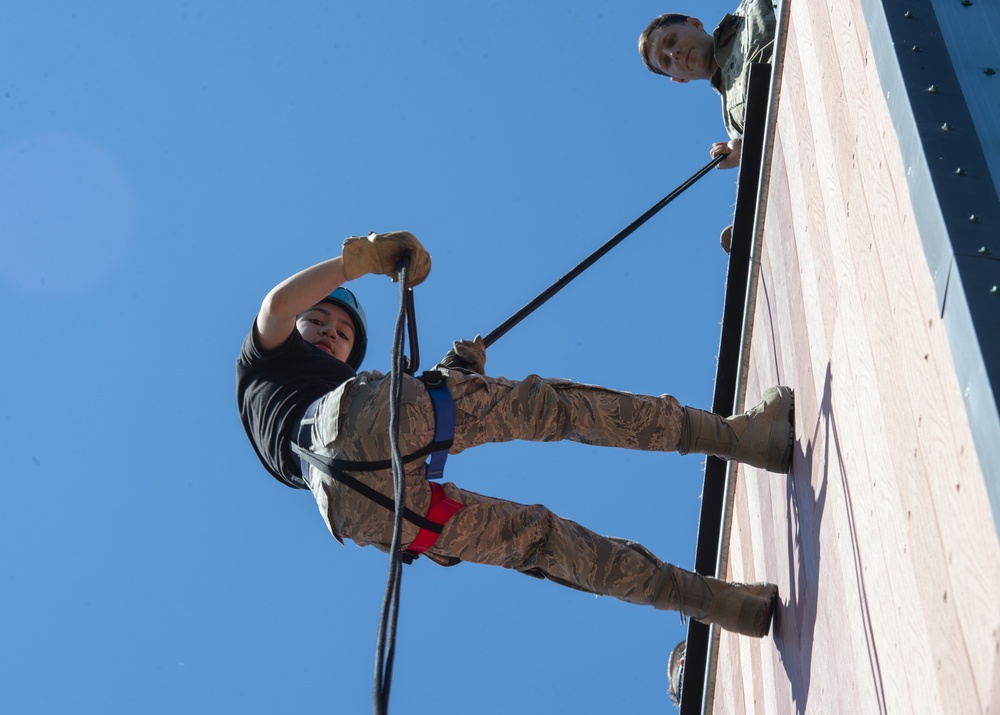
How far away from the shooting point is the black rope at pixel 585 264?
4188 millimetres

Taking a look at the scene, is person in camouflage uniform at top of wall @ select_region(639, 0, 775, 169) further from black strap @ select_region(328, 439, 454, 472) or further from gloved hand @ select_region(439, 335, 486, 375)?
black strap @ select_region(328, 439, 454, 472)

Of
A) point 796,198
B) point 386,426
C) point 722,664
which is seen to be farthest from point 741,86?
point 386,426

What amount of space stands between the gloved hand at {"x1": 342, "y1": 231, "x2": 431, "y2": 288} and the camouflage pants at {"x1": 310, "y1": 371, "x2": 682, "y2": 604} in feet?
1.04

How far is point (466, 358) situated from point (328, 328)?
80cm

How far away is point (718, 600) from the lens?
3861 millimetres

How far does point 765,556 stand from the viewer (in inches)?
165

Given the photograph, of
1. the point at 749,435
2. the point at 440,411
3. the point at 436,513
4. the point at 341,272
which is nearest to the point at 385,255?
the point at 341,272

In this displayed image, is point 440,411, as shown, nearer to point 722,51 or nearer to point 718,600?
point 718,600

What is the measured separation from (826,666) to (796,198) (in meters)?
1.52

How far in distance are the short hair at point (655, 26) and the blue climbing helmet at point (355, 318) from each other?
7.70 feet

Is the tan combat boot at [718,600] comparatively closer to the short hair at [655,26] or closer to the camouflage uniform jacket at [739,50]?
the camouflage uniform jacket at [739,50]

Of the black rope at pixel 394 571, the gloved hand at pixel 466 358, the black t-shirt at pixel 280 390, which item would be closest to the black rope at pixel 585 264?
the gloved hand at pixel 466 358

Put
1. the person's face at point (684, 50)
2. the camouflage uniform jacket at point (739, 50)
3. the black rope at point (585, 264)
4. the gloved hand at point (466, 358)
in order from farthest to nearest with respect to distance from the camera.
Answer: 1. the person's face at point (684, 50)
2. the camouflage uniform jacket at point (739, 50)
3. the black rope at point (585, 264)
4. the gloved hand at point (466, 358)

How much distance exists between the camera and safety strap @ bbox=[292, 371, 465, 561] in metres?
3.54
